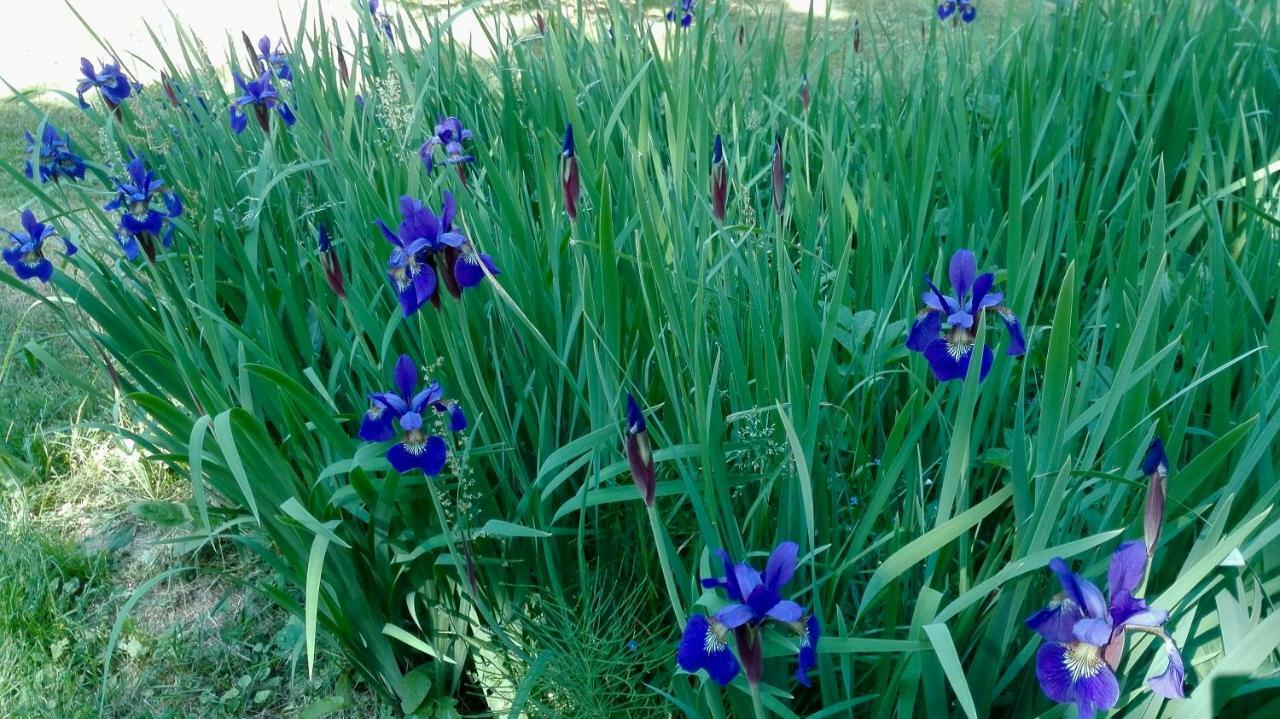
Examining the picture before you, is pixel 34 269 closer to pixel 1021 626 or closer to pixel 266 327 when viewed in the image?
pixel 266 327

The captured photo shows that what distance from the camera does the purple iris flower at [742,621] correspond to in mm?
848

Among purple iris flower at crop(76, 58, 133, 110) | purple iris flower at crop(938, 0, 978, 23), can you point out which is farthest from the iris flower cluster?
purple iris flower at crop(938, 0, 978, 23)

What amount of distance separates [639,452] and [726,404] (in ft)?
2.26

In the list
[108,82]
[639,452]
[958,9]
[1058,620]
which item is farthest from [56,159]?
[958,9]

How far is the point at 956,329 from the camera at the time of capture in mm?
1147

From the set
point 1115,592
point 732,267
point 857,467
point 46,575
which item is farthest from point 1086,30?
point 46,575

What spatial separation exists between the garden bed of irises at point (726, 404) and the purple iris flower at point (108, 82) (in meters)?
0.02

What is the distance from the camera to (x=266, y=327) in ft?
5.74

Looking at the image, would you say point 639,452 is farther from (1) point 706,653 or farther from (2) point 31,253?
Result: (2) point 31,253

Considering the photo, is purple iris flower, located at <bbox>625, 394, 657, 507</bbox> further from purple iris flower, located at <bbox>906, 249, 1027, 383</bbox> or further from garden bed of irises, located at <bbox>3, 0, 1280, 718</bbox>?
purple iris flower, located at <bbox>906, 249, 1027, 383</bbox>

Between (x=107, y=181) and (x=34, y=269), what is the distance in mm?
604

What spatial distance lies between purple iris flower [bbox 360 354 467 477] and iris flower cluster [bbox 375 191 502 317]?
0.10 m

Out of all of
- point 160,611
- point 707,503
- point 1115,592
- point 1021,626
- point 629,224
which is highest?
point 629,224

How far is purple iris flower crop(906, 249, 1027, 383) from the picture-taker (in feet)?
3.71
